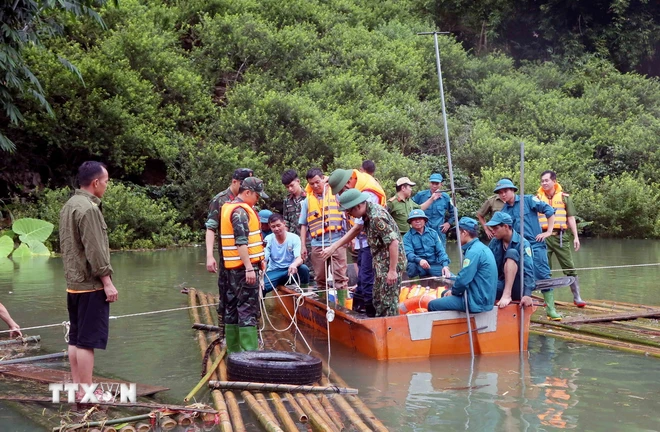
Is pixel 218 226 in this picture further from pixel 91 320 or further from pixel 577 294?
pixel 577 294

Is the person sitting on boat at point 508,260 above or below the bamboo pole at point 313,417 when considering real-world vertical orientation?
above

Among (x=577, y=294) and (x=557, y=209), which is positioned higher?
(x=557, y=209)

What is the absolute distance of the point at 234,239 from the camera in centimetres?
715

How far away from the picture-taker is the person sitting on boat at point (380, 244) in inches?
294

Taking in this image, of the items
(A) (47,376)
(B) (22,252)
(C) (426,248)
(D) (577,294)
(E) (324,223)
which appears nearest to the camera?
(A) (47,376)

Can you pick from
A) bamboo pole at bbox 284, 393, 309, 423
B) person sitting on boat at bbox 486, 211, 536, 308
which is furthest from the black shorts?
person sitting on boat at bbox 486, 211, 536, 308

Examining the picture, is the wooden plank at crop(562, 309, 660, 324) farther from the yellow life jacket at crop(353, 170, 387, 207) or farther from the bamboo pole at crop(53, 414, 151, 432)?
the bamboo pole at crop(53, 414, 151, 432)

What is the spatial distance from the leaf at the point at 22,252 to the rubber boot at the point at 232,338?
1204 centimetres

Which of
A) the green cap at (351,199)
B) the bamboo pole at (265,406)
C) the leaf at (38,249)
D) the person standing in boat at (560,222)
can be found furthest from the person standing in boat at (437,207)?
the leaf at (38,249)

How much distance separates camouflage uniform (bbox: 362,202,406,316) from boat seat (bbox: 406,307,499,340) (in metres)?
0.24

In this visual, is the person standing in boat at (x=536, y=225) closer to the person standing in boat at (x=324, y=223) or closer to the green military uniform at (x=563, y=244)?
the green military uniform at (x=563, y=244)

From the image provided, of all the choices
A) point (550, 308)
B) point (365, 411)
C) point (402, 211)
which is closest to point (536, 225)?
point (550, 308)

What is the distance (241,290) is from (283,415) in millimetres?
1901

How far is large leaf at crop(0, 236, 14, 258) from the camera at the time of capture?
17.4 meters
